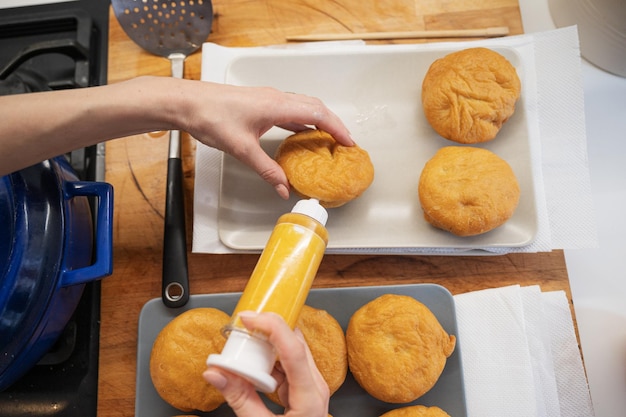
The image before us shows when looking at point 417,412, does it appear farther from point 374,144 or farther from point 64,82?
point 64,82

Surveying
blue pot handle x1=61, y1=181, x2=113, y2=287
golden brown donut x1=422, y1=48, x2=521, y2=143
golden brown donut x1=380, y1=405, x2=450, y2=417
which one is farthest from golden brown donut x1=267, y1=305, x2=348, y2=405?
golden brown donut x1=422, y1=48, x2=521, y2=143

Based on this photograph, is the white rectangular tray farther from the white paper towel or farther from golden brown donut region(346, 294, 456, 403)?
golden brown donut region(346, 294, 456, 403)

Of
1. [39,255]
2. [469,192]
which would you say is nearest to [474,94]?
[469,192]

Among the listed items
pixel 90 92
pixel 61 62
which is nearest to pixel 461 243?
pixel 90 92

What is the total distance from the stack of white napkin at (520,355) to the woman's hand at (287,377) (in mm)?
561

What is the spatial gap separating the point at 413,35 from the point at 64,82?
3.46 ft

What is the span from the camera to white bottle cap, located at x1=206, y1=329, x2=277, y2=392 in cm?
81

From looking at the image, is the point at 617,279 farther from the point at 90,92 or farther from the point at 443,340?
the point at 90,92

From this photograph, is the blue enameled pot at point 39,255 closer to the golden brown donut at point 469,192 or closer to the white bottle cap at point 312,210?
the white bottle cap at point 312,210

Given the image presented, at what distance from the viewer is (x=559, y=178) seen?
1314 millimetres

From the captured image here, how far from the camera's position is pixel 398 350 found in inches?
45.2

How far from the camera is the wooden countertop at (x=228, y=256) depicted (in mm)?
1301

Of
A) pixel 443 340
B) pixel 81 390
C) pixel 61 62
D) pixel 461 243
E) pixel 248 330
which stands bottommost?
pixel 81 390

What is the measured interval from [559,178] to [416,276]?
0.48m
